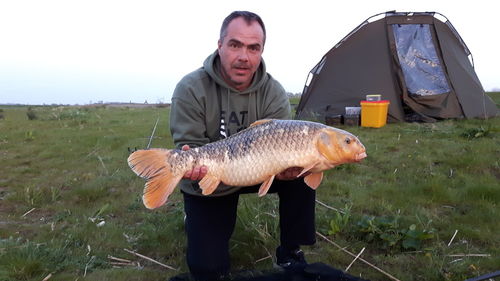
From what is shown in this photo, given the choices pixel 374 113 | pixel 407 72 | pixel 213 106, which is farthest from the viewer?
pixel 407 72

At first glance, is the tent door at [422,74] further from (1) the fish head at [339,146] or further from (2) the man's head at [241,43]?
(1) the fish head at [339,146]

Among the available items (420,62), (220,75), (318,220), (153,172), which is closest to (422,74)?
(420,62)

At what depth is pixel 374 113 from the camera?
6.64 m

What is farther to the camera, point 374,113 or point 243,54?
point 374,113

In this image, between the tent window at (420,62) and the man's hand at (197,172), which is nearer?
the man's hand at (197,172)

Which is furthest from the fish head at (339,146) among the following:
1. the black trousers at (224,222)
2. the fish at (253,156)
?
the black trousers at (224,222)

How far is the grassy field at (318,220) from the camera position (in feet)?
7.51

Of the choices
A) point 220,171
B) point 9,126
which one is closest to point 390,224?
point 220,171

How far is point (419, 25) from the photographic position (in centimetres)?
726

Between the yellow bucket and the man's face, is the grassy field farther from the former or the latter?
the yellow bucket

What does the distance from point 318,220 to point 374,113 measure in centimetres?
420

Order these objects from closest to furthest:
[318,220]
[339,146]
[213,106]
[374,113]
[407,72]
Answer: [339,146]
[213,106]
[318,220]
[374,113]
[407,72]

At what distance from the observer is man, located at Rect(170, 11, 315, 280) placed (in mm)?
2270

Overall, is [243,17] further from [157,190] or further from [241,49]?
[157,190]
